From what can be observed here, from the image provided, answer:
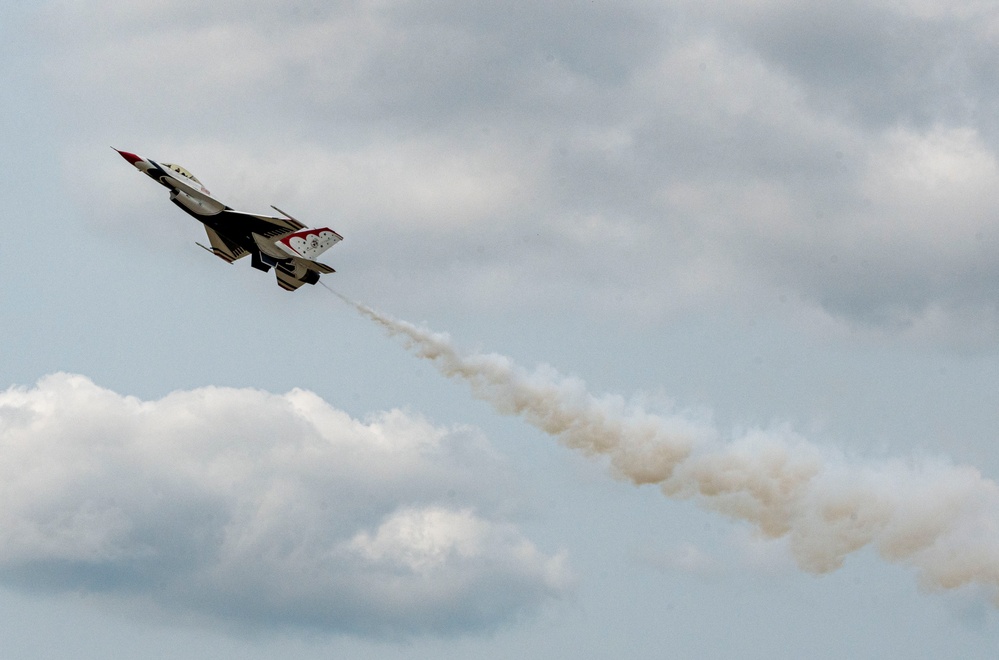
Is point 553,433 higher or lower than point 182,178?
lower

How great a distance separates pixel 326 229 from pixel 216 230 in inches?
362

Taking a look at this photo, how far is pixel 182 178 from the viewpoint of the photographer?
102m

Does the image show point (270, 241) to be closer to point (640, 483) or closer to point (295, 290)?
point (295, 290)

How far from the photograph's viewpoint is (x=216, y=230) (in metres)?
103

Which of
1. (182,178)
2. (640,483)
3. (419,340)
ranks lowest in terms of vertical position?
(640,483)

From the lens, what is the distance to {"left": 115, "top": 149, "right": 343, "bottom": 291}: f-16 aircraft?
328ft

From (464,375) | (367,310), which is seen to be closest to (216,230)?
(367,310)

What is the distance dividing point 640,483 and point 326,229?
32.7 meters

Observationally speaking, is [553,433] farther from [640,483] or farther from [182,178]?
[182,178]

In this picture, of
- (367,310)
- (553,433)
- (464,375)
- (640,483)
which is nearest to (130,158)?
(367,310)

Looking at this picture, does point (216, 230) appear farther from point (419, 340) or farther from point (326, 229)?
point (419, 340)

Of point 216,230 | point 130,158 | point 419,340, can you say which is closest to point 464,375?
point 419,340

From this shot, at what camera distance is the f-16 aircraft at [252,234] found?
99.9 m

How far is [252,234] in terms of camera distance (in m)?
101
